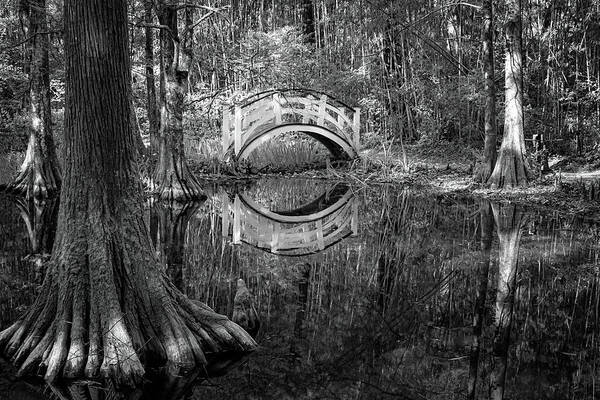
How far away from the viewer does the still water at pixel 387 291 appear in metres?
3.80

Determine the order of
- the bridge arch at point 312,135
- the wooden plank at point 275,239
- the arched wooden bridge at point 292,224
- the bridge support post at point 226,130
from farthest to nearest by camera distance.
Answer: the bridge arch at point 312,135 < the bridge support post at point 226,130 < the arched wooden bridge at point 292,224 < the wooden plank at point 275,239

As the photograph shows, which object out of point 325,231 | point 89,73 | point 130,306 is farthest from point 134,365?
point 325,231

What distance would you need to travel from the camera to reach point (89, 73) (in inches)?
153

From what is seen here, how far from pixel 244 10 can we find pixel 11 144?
8.91 m

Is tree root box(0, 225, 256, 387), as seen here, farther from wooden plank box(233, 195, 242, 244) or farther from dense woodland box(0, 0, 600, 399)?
wooden plank box(233, 195, 242, 244)

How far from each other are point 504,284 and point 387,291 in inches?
42.0

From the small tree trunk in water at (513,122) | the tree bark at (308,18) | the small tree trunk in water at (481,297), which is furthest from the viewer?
the tree bark at (308,18)

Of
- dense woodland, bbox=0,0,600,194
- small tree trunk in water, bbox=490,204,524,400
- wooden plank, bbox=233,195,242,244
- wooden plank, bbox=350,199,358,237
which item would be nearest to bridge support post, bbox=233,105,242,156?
dense woodland, bbox=0,0,600,194

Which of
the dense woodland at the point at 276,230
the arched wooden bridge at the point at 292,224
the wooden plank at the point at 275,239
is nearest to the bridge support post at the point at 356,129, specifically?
the dense woodland at the point at 276,230

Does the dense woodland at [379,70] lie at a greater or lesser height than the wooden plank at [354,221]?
greater

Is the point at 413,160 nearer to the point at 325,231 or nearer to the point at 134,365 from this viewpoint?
the point at 325,231

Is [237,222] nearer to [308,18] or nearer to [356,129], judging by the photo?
[356,129]

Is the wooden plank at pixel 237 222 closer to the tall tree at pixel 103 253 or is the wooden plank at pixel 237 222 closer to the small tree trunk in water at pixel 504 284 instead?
the small tree trunk in water at pixel 504 284

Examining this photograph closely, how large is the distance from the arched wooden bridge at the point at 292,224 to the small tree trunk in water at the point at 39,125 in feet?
10.5
